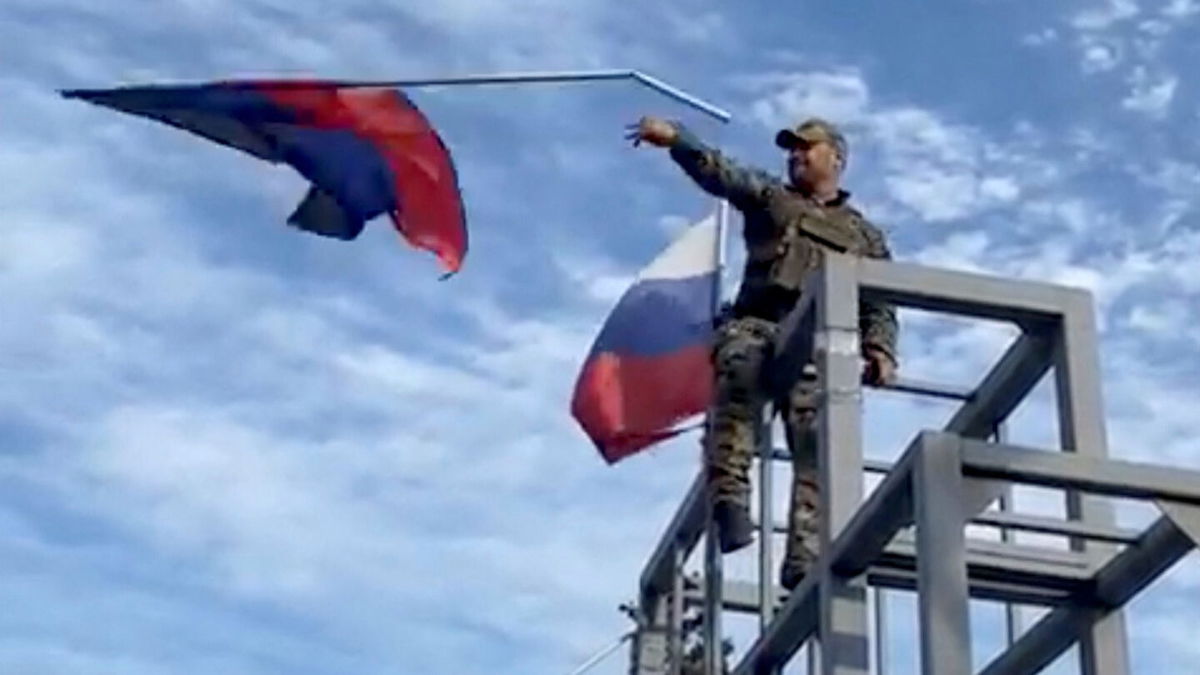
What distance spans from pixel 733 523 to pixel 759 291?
25.9 inches

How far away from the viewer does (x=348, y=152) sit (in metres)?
7.67

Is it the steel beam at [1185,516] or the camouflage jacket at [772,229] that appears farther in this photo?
the camouflage jacket at [772,229]

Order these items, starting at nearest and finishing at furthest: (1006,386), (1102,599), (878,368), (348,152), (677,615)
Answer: (1102,599), (1006,386), (878,368), (677,615), (348,152)

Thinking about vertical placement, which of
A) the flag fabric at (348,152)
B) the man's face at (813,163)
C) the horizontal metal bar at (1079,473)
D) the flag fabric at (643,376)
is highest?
the flag fabric at (348,152)

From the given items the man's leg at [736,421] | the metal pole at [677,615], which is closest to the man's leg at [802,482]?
the man's leg at [736,421]

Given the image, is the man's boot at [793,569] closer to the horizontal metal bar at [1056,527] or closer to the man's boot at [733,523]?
the man's boot at [733,523]

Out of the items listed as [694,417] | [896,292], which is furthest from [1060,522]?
[694,417]

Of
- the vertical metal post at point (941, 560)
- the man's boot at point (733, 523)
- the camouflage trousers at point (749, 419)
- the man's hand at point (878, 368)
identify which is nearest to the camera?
the vertical metal post at point (941, 560)

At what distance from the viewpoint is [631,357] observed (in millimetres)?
7977

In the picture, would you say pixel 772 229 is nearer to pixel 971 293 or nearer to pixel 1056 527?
pixel 971 293

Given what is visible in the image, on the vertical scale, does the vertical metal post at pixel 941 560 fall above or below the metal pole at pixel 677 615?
below

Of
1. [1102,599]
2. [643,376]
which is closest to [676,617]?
[643,376]

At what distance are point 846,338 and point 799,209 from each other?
4.07 ft

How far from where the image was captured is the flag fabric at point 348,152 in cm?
748
